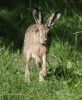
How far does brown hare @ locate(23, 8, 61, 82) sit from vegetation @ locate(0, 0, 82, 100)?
0.19m

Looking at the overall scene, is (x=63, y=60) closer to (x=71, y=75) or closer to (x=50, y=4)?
(x=71, y=75)

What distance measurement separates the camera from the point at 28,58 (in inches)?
314

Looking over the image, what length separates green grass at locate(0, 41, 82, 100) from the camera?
663 centimetres

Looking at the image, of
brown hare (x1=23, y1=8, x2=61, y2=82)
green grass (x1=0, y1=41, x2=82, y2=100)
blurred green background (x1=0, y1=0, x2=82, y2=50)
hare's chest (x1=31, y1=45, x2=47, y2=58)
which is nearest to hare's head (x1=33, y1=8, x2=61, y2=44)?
brown hare (x1=23, y1=8, x2=61, y2=82)

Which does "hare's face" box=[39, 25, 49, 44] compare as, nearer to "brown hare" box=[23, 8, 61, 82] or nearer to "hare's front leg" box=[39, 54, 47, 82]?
"brown hare" box=[23, 8, 61, 82]

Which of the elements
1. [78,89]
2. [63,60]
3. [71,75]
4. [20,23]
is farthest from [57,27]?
[78,89]

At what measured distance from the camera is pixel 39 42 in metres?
7.80

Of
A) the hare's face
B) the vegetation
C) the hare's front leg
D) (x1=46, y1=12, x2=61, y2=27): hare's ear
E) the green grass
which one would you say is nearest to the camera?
the green grass

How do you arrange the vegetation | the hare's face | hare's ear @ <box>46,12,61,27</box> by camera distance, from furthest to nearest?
hare's ear @ <box>46,12,61,27</box>, the hare's face, the vegetation

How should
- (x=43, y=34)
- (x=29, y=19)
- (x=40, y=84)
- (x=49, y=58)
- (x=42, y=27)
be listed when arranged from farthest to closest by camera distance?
(x=29, y=19)
(x=49, y=58)
(x=42, y=27)
(x=43, y=34)
(x=40, y=84)

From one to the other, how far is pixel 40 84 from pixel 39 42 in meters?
0.83

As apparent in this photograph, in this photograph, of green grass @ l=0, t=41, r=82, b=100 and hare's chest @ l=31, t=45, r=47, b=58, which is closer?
green grass @ l=0, t=41, r=82, b=100

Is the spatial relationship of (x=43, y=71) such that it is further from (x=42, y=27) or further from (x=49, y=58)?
(x=49, y=58)

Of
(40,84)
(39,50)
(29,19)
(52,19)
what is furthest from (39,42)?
(29,19)
